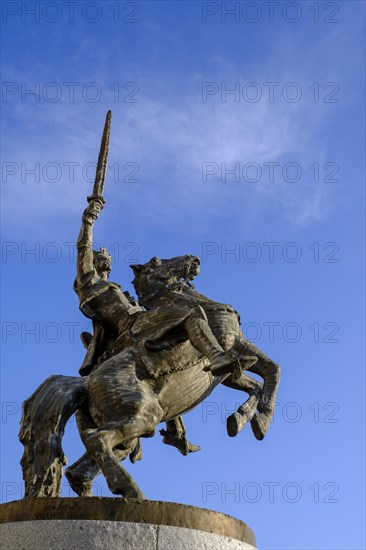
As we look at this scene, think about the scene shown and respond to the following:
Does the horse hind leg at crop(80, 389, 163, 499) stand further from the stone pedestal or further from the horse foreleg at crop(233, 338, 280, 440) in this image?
the horse foreleg at crop(233, 338, 280, 440)

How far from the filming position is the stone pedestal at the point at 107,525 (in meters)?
6.54

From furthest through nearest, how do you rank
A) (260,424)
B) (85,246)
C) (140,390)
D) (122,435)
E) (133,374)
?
(85,246) → (260,424) → (133,374) → (140,390) → (122,435)

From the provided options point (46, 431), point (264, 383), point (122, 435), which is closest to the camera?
point (122, 435)

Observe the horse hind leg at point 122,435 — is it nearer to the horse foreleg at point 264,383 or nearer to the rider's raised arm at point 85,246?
the horse foreleg at point 264,383

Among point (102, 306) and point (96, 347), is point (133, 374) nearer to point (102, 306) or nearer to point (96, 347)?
point (96, 347)

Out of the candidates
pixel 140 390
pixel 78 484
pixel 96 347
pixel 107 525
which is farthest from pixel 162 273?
pixel 107 525

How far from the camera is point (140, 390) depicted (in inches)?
309

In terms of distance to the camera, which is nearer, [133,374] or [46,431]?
[46,431]

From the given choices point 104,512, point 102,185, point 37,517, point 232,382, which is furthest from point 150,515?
point 102,185

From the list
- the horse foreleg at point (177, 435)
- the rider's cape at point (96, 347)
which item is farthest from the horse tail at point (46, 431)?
the horse foreleg at point (177, 435)

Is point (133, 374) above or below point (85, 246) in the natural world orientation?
below

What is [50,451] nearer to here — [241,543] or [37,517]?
[37,517]

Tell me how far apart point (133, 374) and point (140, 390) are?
21 centimetres

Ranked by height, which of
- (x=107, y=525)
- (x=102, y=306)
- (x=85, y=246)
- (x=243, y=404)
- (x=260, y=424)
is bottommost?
(x=107, y=525)
